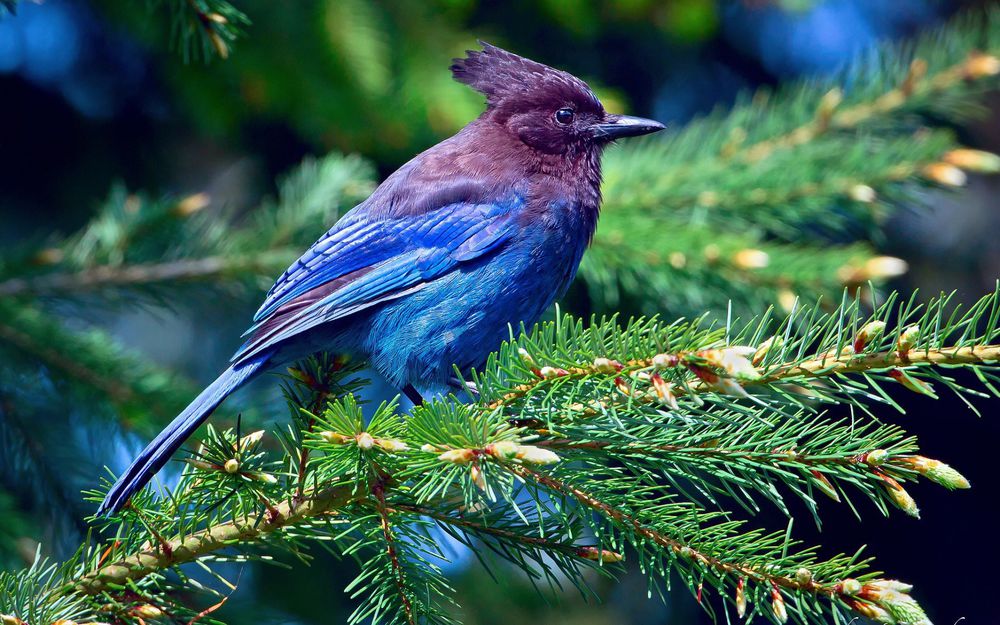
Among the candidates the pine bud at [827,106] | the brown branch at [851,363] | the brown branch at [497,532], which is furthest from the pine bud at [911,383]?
the pine bud at [827,106]

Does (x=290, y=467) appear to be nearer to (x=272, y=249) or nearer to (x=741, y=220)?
(x=272, y=249)

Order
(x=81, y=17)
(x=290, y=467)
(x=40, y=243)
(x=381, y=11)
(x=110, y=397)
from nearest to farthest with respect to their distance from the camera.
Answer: (x=290, y=467) < (x=110, y=397) < (x=40, y=243) < (x=381, y=11) < (x=81, y=17)

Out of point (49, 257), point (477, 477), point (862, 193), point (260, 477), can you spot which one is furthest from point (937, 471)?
point (49, 257)

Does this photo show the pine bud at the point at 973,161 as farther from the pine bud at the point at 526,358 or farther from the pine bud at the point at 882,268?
the pine bud at the point at 526,358

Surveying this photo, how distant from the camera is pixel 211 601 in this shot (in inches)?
125

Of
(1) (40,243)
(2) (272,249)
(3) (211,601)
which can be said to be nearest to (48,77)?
(1) (40,243)

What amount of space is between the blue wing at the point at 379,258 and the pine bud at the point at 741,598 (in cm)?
134

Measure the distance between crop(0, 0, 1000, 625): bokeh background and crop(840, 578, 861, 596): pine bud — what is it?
6.42ft

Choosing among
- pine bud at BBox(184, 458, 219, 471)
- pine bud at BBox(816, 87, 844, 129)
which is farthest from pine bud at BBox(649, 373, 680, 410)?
pine bud at BBox(816, 87, 844, 129)

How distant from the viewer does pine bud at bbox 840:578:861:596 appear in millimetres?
1476

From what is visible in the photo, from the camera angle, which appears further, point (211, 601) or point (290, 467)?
point (211, 601)

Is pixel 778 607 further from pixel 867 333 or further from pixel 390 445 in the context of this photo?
pixel 390 445

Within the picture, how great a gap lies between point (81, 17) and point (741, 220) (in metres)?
2.74

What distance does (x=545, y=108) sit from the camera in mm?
3168
